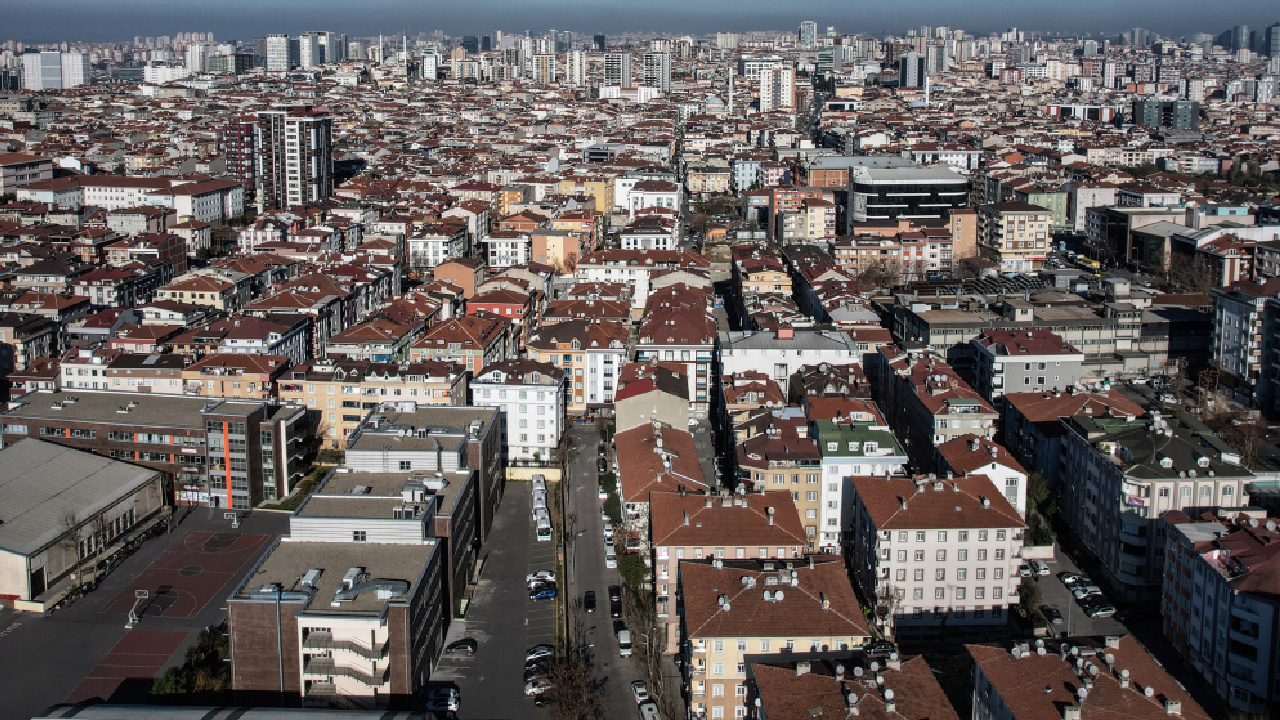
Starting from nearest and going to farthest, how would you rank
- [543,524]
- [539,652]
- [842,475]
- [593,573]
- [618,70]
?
[539,652] < [593,573] < [842,475] < [543,524] < [618,70]

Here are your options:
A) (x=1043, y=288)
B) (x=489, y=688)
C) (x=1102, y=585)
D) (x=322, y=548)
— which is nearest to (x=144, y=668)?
(x=322, y=548)

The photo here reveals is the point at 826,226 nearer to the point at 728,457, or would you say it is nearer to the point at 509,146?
the point at 728,457

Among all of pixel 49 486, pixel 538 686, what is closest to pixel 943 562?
pixel 538 686

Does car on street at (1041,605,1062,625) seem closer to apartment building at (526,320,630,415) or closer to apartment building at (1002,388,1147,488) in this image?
apartment building at (1002,388,1147,488)

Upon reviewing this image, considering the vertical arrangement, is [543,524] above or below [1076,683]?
below

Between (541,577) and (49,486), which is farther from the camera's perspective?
A: (49,486)

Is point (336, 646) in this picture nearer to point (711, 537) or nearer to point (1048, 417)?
point (711, 537)

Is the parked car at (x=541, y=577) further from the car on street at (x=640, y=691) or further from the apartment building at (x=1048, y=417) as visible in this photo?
the apartment building at (x=1048, y=417)

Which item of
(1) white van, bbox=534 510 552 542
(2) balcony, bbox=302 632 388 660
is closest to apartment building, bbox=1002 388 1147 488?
(1) white van, bbox=534 510 552 542
